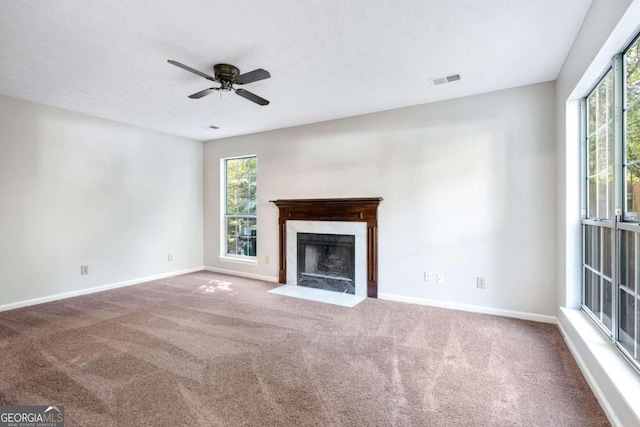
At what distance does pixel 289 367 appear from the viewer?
227 cm

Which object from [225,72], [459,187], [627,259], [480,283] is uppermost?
[225,72]

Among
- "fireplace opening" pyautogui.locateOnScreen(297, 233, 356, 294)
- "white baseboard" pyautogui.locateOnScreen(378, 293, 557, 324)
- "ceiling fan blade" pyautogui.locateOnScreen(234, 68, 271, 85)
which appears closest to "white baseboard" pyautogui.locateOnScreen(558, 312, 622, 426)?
"white baseboard" pyautogui.locateOnScreen(378, 293, 557, 324)

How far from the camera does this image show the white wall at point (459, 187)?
10.5ft

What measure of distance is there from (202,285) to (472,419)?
400cm

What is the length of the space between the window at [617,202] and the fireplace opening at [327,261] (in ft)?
8.46

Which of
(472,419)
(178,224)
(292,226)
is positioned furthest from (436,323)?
(178,224)

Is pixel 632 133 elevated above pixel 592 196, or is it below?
above

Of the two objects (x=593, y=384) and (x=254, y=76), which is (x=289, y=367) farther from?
(x=254, y=76)

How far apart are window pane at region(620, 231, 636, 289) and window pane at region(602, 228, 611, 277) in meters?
0.25

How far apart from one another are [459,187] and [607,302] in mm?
1711

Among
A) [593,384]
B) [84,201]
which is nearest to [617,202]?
[593,384]

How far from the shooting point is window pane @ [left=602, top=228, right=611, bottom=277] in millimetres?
2186

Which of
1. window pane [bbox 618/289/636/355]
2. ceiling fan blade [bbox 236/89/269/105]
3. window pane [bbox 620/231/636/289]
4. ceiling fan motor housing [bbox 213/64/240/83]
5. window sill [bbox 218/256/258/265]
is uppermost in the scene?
ceiling fan motor housing [bbox 213/64/240/83]

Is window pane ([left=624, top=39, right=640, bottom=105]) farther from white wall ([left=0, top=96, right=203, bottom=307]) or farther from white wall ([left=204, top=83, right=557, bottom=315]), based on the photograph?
white wall ([left=0, top=96, right=203, bottom=307])
